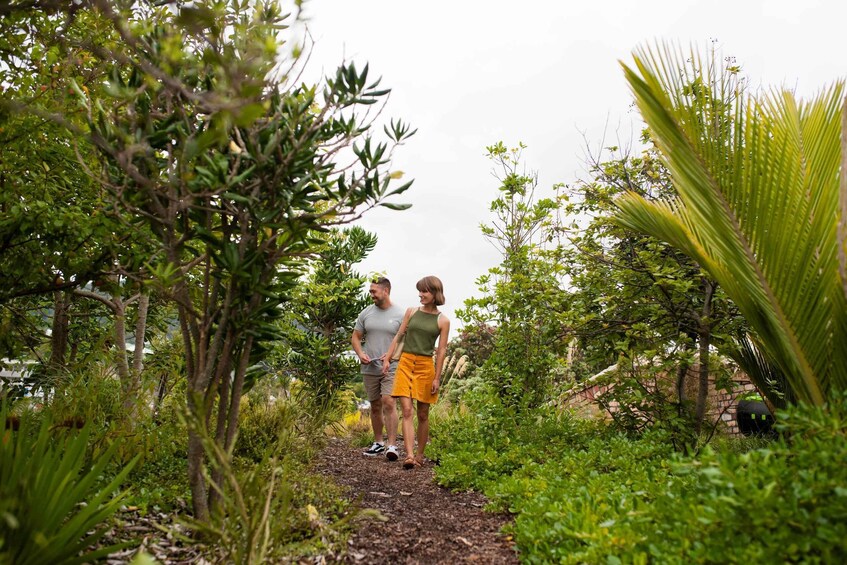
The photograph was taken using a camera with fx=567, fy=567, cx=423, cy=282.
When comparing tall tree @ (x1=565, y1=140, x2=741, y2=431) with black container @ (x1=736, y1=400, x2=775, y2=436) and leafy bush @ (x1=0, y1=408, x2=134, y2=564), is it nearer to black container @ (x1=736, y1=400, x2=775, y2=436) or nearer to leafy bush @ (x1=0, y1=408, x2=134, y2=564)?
black container @ (x1=736, y1=400, x2=775, y2=436)

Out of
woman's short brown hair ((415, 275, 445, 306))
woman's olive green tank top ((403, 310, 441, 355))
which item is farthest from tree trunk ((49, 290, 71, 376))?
woman's short brown hair ((415, 275, 445, 306))

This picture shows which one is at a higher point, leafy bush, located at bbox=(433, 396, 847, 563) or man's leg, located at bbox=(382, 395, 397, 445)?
man's leg, located at bbox=(382, 395, 397, 445)

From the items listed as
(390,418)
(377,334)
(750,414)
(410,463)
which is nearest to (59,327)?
(377,334)

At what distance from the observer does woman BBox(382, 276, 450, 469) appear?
5422 mm

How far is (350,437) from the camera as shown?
8.16 metres

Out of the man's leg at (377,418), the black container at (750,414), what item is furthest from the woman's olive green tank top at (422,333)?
the black container at (750,414)

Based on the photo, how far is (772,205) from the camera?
9.26 feet

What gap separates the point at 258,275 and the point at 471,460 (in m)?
2.94

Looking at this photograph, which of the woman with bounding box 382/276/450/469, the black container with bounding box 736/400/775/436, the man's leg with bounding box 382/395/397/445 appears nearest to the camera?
the woman with bounding box 382/276/450/469

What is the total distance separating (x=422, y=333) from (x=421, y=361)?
0.90 ft

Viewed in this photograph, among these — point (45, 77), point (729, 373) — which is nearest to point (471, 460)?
point (729, 373)

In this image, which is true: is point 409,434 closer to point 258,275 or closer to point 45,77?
point 258,275

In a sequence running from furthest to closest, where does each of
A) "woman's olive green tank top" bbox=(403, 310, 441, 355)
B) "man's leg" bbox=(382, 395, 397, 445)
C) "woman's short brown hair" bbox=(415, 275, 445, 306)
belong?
"man's leg" bbox=(382, 395, 397, 445)
"woman's short brown hair" bbox=(415, 275, 445, 306)
"woman's olive green tank top" bbox=(403, 310, 441, 355)

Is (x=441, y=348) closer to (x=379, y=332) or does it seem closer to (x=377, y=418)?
(x=379, y=332)
